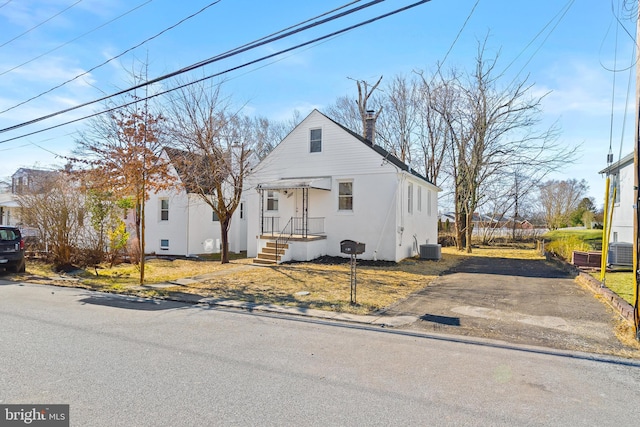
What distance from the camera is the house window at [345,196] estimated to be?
1681 cm

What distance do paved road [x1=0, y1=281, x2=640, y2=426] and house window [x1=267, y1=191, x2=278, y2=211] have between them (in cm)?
1192

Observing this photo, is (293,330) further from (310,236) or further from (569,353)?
(310,236)

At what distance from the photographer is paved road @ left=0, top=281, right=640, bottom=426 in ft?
11.4

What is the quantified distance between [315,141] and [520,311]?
11.8 metres

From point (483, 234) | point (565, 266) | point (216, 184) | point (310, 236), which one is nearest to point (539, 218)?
point (483, 234)

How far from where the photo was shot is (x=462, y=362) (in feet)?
16.1

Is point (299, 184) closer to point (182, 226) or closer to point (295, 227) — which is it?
point (295, 227)

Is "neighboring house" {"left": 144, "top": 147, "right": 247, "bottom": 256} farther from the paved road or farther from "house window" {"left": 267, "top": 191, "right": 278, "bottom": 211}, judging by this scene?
the paved road

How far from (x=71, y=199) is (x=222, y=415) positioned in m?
14.2
